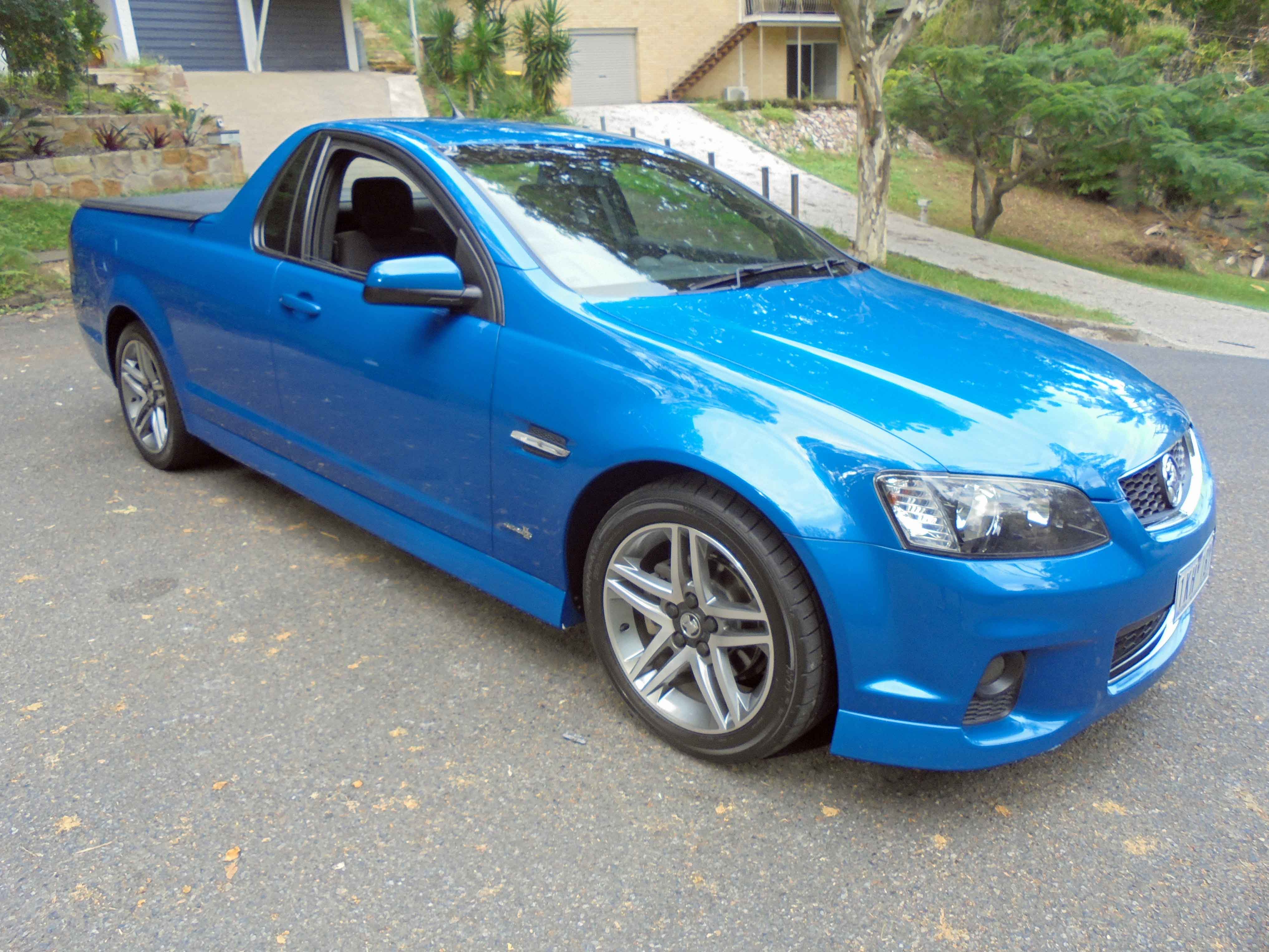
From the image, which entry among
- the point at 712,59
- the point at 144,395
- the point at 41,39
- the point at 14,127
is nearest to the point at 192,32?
the point at 41,39

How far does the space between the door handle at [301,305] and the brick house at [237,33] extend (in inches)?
765

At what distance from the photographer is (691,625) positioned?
2.77 m

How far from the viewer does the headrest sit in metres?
4.03

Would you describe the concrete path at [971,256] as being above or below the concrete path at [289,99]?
below

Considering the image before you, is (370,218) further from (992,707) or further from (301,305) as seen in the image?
(992,707)

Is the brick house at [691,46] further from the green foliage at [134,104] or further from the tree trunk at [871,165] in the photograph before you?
the tree trunk at [871,165]

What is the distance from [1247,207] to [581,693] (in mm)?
17673

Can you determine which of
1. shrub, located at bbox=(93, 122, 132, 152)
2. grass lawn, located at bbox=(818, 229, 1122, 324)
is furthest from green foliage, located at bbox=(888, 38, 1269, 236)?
shrub, located at bbox=(93, 122, 132, 152)

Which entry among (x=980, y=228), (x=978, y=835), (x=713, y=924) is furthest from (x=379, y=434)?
(x=980, y=228)

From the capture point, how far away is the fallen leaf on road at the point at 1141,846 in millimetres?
2520

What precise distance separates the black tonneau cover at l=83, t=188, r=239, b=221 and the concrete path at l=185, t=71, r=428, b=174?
12113 mm

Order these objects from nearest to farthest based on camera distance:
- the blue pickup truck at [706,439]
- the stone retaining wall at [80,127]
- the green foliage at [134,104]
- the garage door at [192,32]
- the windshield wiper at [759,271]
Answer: the blue pickup truck at [706,439] → the windshield wiper at [759,271] → the stone retaining wall at [80,127] → the green foliage at [134,104] → the garage door at [192,32]

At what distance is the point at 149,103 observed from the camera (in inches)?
566

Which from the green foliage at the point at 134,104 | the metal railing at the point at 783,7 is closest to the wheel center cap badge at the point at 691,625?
the green foliage at the point at 134,104
